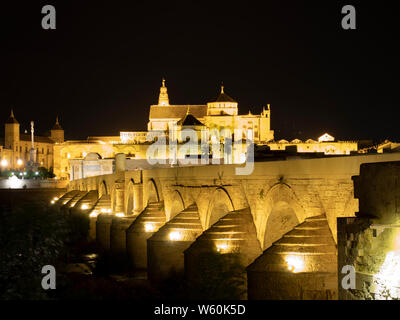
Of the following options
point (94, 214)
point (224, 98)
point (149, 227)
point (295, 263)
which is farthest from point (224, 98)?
point (295, 263)

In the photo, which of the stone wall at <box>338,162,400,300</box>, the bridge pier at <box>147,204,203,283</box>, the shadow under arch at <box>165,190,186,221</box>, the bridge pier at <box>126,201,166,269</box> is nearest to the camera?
the stone wall at <box>338,162,400,300</box>

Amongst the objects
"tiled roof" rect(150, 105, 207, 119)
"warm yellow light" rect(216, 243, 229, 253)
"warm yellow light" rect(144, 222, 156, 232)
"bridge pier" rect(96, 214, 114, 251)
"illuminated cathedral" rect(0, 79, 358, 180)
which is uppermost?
"tiled roof" rect(150, 105, 207, 119)

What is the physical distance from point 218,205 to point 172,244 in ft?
5.65

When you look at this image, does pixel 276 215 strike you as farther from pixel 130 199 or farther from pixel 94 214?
pixel 94 214

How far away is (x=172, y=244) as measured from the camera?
1656 centimetres

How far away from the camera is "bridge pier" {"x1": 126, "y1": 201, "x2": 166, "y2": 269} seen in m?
20.2

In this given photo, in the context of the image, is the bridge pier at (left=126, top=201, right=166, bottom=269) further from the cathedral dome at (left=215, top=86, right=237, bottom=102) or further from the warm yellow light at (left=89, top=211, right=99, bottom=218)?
the cathedral dome at (left=215, top=86, right=237, bottom=102)

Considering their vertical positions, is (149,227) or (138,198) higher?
(138,198)

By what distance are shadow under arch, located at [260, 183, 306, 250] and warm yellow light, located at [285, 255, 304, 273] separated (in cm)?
174

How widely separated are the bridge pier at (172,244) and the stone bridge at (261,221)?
3 cm

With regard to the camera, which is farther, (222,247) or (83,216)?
(83,216)

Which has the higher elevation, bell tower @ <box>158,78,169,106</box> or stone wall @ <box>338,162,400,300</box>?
bell tower @ <box>158,78,169,106</box>

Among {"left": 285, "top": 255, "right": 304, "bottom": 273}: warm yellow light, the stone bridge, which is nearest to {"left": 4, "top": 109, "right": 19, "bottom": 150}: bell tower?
the stone bridge

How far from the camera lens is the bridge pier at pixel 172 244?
16500 millimetres
